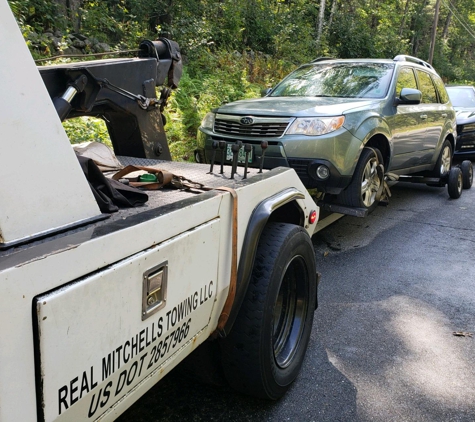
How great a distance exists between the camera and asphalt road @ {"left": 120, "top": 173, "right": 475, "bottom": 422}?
2785 mm

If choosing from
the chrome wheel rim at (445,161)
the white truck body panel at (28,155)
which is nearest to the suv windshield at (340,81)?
the chrome wheel rim at (445,161)

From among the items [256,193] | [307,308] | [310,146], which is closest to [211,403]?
[307,308]

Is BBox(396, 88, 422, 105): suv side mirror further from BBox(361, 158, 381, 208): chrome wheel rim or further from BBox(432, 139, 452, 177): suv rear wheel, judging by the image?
BBox(432, 139, 452, 177): suv rear wheel

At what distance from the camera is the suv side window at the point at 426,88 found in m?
7.41

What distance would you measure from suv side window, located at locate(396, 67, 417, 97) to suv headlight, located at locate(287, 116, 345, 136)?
62.3 inches

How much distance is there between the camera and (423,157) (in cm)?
730

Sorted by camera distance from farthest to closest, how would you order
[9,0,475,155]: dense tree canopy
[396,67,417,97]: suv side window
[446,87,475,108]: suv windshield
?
[446,87,475,108]: suv windshield → [9,0,475,155]: dense tree canopy → [396,67,417,97]: suv side window

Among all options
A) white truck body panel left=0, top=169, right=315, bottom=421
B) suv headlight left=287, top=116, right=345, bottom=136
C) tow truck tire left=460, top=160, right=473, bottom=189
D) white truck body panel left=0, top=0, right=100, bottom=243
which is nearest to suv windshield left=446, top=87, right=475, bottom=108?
tow truck tire left=460, top=160, right=473, bottom=189

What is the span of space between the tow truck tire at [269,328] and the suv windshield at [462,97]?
1109 centimetres

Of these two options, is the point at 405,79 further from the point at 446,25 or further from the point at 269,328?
the point at 446,25

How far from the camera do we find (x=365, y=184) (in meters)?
5.50

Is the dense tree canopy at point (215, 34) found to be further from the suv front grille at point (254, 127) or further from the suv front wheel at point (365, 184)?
the suv front wheel at point (365, 184)

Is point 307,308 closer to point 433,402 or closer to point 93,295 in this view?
point 433,402

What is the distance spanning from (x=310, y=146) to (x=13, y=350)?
13.9ft
